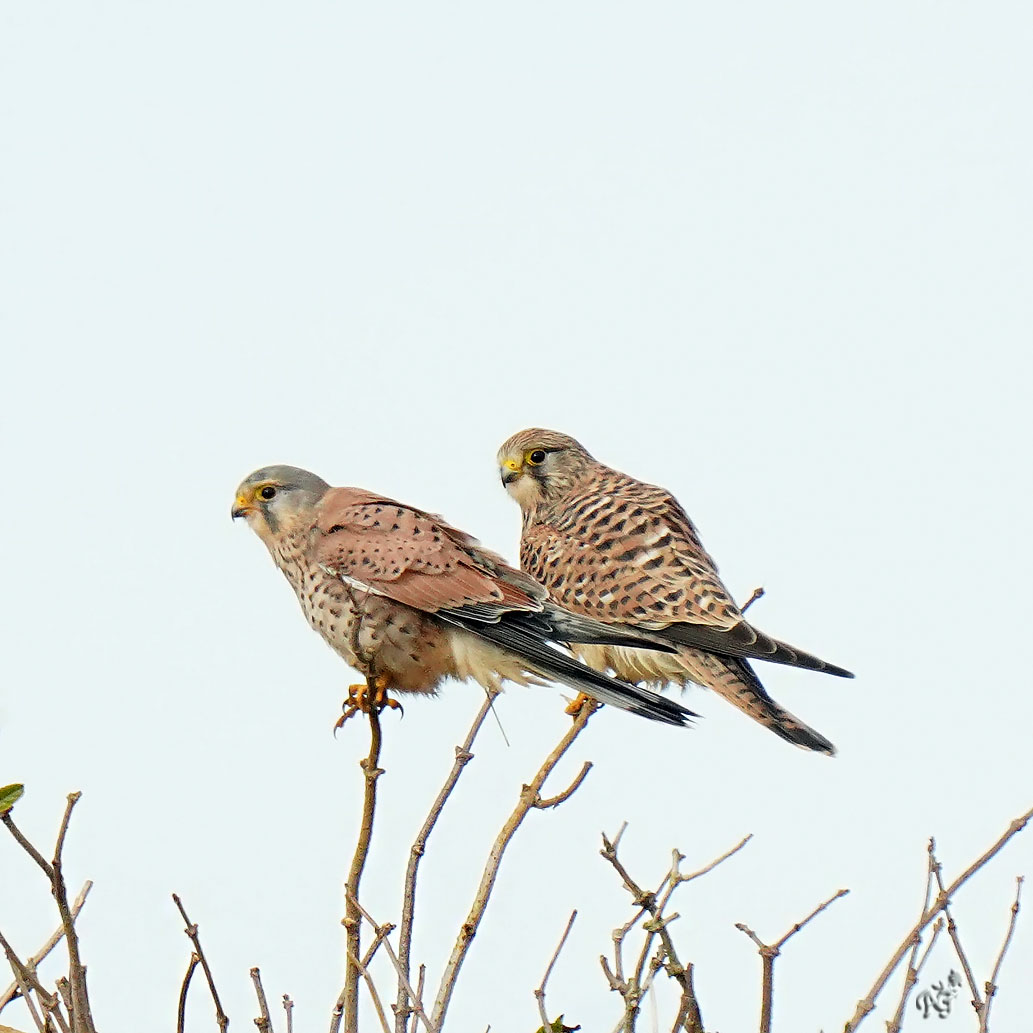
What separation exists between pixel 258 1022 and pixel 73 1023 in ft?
0.71

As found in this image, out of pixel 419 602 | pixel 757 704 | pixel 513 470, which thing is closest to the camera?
pixel 419 602

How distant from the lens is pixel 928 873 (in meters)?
2.08

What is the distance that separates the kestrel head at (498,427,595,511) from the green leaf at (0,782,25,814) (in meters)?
3.03

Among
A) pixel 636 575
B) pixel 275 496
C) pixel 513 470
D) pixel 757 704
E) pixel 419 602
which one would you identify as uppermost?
pixel 513 470

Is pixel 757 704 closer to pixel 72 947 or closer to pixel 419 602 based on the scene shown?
pixel 419 602

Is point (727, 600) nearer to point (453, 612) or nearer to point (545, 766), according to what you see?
point (453, 612)

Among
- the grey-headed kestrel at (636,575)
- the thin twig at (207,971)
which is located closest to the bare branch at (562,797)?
the thin twig at (207,971)

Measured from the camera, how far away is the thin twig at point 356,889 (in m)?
1.89

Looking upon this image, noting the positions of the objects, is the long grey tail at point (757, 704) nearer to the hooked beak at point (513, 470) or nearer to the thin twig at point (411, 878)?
the hooked beak at point (513, 470)

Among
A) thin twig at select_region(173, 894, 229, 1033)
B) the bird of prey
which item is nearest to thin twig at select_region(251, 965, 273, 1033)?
thin twig at select_region(173, 894, 229, 1033)

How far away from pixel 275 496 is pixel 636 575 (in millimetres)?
1172

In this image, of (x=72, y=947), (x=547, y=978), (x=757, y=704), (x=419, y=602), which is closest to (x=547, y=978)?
(x=547, y=978)

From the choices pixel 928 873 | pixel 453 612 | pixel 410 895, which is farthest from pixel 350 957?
pixel 453 612

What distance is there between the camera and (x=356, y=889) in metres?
2.02
